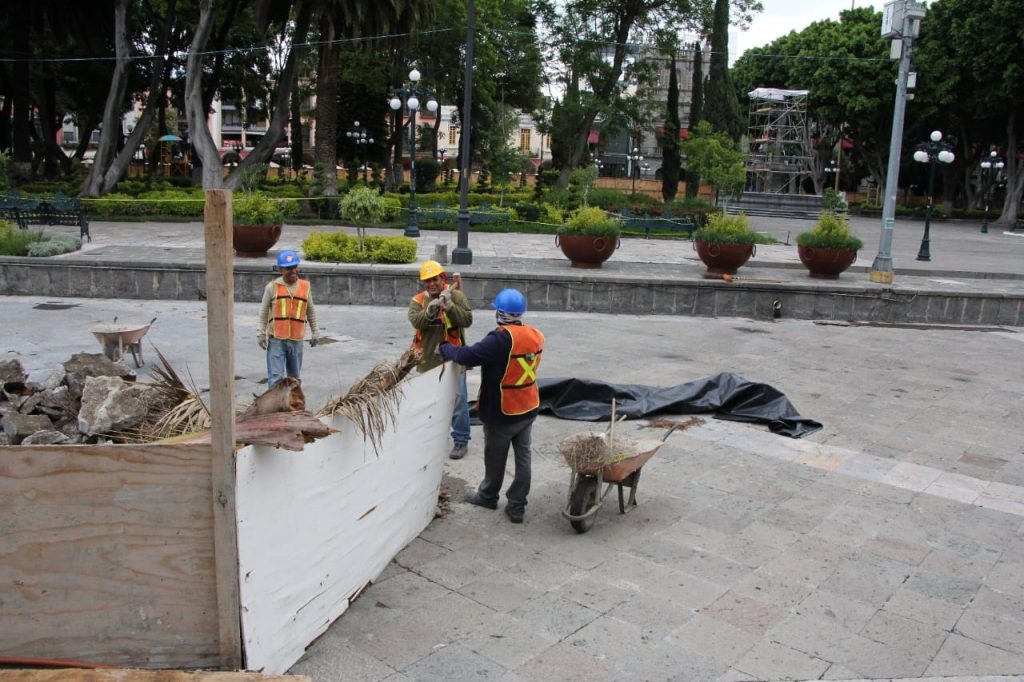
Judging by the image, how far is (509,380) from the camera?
579 centimetres

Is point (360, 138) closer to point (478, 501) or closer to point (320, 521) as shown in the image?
point (478, 501)

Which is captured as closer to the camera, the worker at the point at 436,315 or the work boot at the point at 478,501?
the work boot at the point at 478,501

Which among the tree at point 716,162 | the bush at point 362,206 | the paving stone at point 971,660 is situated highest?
the tree at point 716,162

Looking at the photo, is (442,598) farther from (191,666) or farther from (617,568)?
(191,666)

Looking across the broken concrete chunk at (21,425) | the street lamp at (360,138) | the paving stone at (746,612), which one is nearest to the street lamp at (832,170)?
the street lamp at (360,138)

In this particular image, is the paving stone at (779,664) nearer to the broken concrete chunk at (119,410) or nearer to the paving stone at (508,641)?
the paving stone at (508,641)

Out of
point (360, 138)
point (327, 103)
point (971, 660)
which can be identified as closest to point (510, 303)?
point (971, 660)

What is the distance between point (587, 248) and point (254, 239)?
665 centimetres

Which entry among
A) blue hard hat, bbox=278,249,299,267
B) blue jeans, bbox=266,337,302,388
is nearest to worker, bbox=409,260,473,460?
blue hard hat, bbox=278,249,299,267

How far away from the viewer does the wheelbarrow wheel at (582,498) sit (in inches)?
232

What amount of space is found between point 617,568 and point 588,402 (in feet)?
11.9

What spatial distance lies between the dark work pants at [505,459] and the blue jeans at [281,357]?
266 centimetres

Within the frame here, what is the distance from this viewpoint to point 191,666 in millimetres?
3711

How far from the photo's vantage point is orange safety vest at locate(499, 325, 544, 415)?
227 inches
